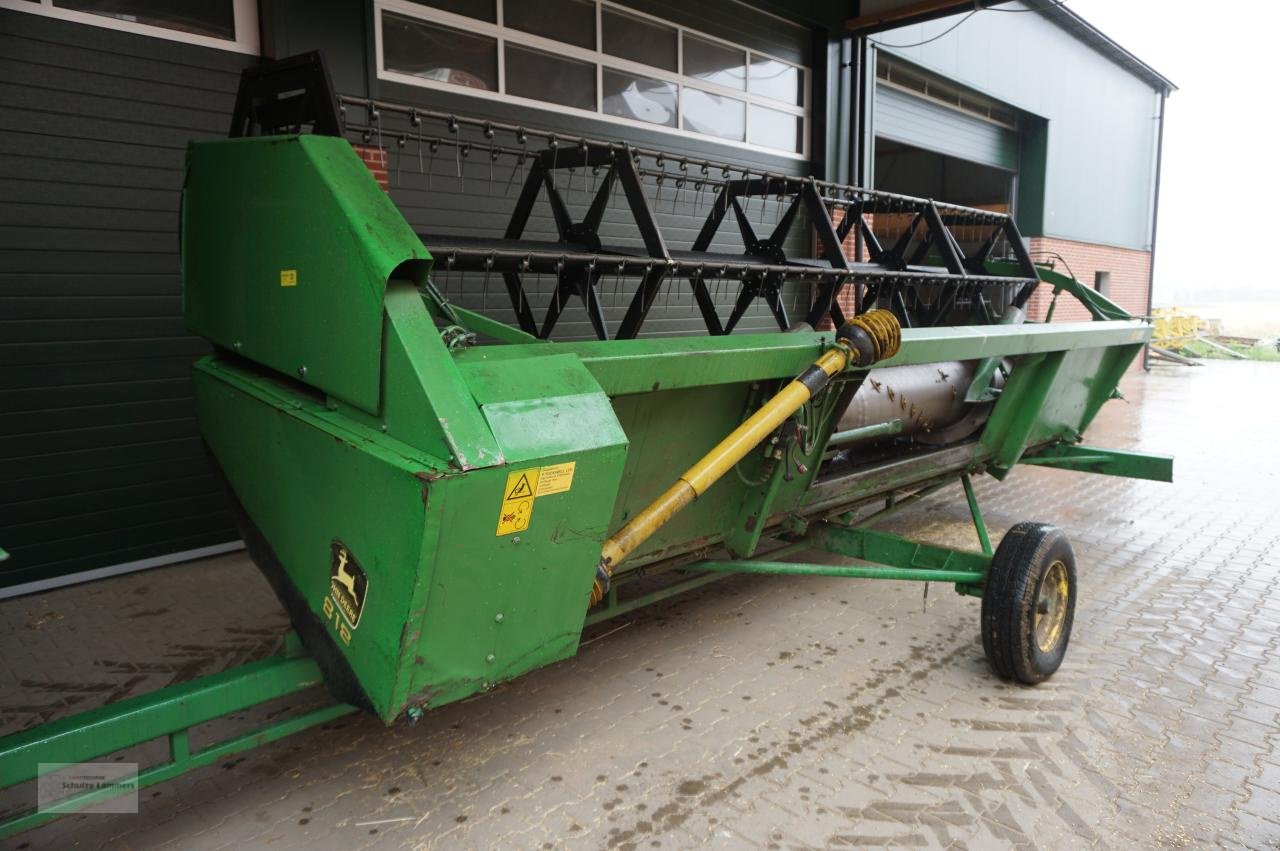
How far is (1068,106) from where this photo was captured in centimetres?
1412

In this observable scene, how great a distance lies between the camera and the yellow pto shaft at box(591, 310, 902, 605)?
2506 millimetres

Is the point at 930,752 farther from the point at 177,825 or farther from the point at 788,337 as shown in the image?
the point at 177,825

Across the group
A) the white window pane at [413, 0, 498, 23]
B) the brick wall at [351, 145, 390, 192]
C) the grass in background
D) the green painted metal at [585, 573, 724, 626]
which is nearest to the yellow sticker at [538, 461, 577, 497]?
the green painted metal at [585, 573, 724, 626]

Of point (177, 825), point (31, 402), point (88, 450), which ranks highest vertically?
point (31, 402)

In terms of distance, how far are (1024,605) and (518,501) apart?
2377 mm

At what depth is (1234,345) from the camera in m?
21.7

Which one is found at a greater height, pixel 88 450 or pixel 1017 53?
pixel 1017 53

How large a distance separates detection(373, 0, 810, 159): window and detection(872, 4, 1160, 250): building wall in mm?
2286

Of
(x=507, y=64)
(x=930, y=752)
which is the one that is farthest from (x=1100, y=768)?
(x=507, y=64)

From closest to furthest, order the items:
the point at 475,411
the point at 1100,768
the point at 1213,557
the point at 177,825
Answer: the point at 475,411 → the point at 177,825 → the point at 1100,768 → the point at 1213,557

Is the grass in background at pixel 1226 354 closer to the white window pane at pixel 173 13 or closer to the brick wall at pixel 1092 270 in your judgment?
the brick wall at pixel 1092 270

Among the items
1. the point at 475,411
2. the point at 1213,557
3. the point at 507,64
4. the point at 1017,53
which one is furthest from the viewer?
the point at 1017,53

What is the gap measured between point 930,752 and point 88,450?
15.6 feet

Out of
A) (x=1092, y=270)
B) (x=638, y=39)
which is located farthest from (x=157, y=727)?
(x=1092, y=270)
